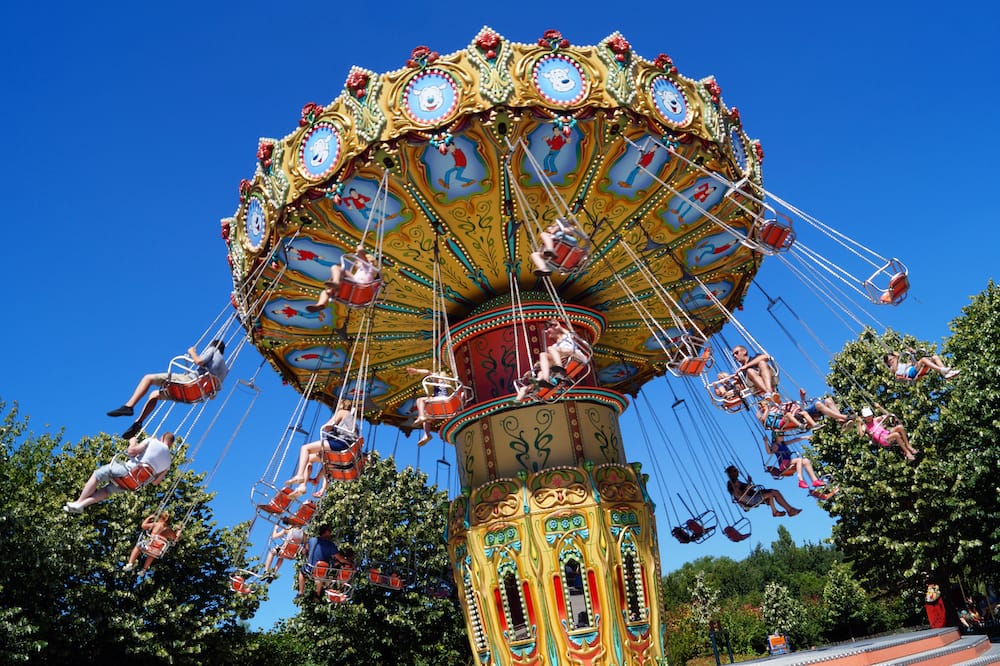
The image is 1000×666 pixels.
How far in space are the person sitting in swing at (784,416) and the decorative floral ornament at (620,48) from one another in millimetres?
4811

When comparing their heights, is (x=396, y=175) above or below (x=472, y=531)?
above

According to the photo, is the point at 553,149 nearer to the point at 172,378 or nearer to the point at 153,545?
the point at 172,378

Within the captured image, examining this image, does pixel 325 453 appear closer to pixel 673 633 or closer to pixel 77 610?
pixel 77 610

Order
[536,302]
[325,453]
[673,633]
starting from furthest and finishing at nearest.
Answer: [673,633]
[536,302]
[325,453]

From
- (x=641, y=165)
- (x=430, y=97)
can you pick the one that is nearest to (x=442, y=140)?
(x=430, y=97)

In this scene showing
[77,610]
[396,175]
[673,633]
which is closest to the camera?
[396,175]

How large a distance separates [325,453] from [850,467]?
18354mm

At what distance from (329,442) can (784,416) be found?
230 inches

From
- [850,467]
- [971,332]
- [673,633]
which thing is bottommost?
[850,467]

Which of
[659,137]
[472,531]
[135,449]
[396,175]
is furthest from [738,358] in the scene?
[135,449]

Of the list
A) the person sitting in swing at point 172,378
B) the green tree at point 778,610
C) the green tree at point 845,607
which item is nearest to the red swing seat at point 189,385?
the person sitting in swing at point 172,378

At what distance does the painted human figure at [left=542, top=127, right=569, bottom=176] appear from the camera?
10.3m

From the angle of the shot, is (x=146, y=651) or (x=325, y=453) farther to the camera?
(x=146, y=651)

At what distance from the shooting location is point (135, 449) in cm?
883
